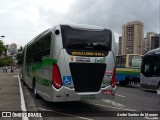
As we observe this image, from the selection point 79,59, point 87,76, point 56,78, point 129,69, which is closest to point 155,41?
point 129,69

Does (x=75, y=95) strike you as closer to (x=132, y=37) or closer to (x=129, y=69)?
(x=129, y=69)

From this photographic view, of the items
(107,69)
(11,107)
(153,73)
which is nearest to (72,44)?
(107,69)

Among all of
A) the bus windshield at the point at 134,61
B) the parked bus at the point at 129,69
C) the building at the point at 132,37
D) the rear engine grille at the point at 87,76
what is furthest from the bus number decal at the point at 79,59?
the building at the point at 132,37

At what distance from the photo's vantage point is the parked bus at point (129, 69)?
26.7 m

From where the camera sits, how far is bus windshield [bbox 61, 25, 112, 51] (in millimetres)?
10719

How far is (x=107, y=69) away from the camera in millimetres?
11211

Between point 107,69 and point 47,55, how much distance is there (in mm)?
2322

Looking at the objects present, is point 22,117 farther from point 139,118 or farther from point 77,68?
point 139,118

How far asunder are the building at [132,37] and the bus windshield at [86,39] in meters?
74.8

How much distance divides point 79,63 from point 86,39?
946mm

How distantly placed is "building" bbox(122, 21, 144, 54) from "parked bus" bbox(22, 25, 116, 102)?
7488cm

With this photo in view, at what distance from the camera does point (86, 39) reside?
434 inches

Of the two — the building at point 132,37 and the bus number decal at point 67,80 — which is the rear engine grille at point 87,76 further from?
the building at point 132,37

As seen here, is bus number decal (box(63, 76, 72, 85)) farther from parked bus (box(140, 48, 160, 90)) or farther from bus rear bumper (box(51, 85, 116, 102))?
parked bus (box(140, 48, 160, 90))
